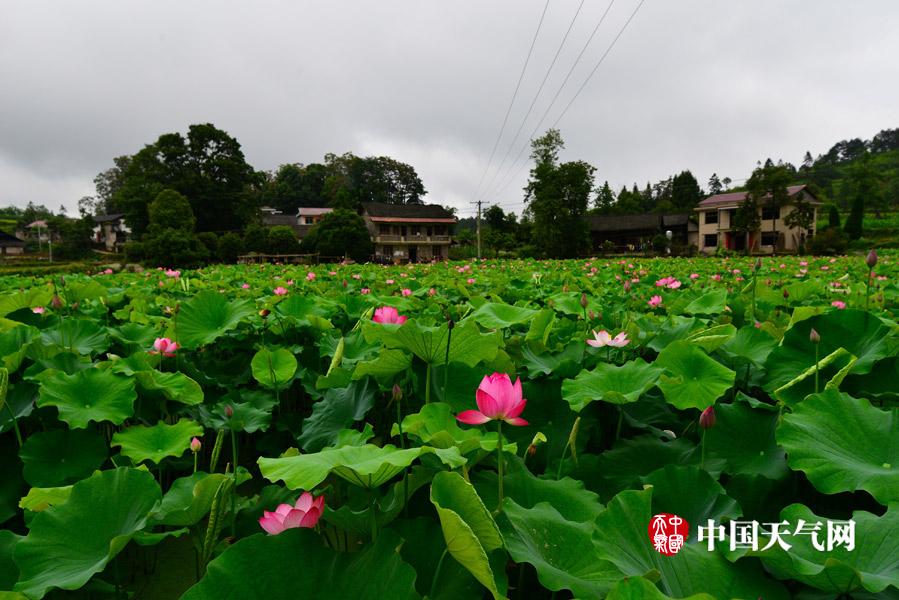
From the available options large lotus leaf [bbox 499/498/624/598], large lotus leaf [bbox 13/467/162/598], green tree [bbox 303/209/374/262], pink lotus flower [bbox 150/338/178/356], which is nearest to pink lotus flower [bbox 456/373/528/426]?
large lotus leaf [bbox 499/498/624/598]

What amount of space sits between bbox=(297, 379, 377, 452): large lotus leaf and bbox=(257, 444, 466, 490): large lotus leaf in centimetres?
39

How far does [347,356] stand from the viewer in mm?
1480

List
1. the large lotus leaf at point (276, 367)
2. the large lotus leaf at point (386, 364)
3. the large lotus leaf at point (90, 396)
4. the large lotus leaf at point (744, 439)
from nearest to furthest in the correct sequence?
1. the large lotus leaf at point (744, 439)
2. the large lotus leaf at point (386, 364)
3. the large lotus leaf at point (90, 396)
4. the large lotus leaf at point (276, 367)

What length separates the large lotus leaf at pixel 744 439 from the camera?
89 cm

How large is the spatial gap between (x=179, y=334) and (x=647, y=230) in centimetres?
4120

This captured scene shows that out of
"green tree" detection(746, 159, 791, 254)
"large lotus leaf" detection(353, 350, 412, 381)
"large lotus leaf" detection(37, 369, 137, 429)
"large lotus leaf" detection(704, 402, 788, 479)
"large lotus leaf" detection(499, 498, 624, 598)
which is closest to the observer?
"large lotus leaf" detection(499, 498, 624, 598)

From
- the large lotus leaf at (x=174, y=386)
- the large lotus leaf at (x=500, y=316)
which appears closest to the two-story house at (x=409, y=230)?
the large lotus leaf at (x=500, y=316)

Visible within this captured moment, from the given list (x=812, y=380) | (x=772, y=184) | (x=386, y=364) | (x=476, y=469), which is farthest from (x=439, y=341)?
(x=772, y=184)

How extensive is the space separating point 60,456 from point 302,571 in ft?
2.86

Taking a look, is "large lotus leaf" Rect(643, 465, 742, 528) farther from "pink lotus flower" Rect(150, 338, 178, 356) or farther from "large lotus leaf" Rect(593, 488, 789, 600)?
"pink lotus flower" Rect(150, 338, 178, 356)

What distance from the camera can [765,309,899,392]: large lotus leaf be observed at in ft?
3.58

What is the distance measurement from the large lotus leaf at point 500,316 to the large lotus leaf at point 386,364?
399mm

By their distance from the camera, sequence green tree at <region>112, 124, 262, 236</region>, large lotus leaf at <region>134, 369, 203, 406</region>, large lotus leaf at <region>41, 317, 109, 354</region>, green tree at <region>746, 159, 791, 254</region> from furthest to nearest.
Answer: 1. green tree at <region>112, 124, 262, 236</region>
2. green tree at <region>746, 159, 791, 254</region>
3. large lotus leaf at <region>41, 317, 109, 354</region>
4. large lotus leaf at <region>134, 369, 203, 406</region>

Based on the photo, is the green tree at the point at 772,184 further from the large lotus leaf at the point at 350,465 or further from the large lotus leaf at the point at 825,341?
the large lotus leaf at the point at 350,465
